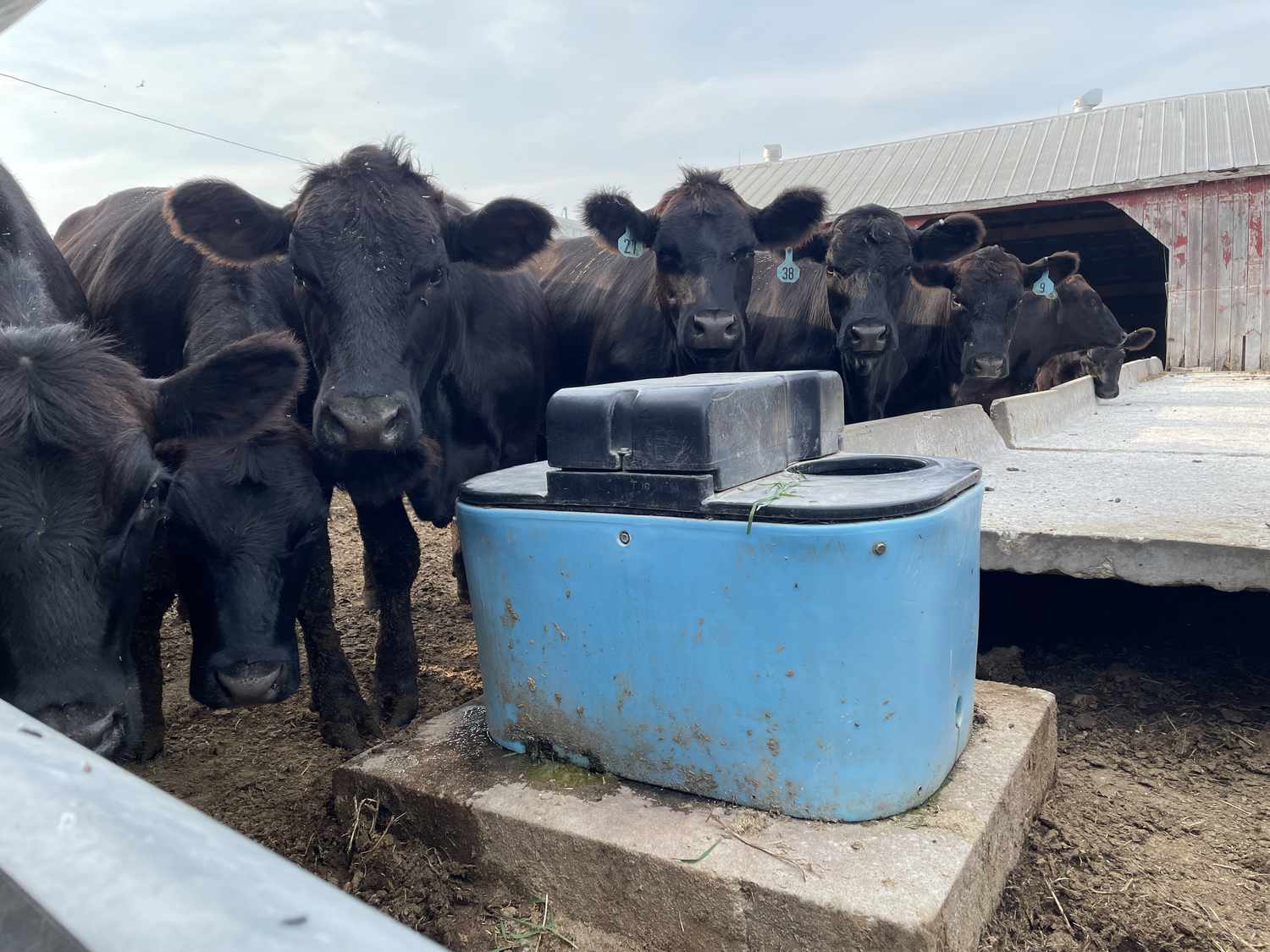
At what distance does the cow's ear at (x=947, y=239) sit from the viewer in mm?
6027

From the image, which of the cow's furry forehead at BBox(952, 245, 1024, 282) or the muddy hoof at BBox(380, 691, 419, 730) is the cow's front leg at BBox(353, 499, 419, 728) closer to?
the muddy hoof at BBox(380, 691, 419, 730)

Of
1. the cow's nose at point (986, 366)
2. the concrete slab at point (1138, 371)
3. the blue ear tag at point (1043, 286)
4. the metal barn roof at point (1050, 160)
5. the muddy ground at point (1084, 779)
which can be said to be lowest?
the muddy ground at point (1084, 779)

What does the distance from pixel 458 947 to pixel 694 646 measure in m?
0.78

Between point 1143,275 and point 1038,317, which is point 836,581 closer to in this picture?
point 1038,317

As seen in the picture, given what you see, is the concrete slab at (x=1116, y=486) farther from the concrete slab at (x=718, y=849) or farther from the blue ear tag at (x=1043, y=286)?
the blue ear tag at (x=1043, y=286)

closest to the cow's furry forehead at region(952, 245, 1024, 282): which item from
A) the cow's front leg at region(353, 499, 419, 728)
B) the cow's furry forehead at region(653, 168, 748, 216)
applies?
the cow's furry forehead at region(653, 168, 748, 216)

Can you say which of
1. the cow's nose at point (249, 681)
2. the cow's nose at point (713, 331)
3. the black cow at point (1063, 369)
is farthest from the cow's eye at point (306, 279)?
the black cow at point (1063, 369)

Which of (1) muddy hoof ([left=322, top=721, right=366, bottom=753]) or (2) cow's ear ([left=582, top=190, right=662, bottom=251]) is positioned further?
(2) cow's ear ([left=582, top=190, right=662, bottom=251])

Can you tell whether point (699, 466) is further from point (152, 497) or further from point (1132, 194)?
point (1132, 194)

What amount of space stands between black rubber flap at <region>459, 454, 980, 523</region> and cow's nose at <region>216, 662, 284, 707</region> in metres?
0.90

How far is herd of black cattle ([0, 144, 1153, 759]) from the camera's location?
2002 mm

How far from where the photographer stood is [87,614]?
6.47 feet

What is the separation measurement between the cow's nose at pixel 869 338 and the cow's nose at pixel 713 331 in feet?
3.93

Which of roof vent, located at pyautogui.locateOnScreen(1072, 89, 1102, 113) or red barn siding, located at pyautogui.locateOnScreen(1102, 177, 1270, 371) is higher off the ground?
roof vent, located at pyautogui.locateOnScreen(1072, 89, 1102, 113)
